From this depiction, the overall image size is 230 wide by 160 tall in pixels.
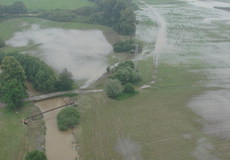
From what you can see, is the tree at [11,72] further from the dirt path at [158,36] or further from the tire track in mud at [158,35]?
the tire track in mud at [158,35]

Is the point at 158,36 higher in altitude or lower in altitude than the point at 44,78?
lower

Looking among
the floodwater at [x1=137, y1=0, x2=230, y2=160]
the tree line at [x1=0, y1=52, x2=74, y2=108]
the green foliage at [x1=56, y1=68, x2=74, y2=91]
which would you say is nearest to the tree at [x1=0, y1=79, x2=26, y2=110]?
the tree line at [x1=0, y1=52, x2=74, y2=108]

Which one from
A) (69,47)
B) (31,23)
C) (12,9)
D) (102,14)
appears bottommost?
(69,47)

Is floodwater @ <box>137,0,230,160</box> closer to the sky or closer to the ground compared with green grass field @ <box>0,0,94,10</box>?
closer to the ground

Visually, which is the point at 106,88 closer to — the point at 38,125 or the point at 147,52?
the point at 38,125

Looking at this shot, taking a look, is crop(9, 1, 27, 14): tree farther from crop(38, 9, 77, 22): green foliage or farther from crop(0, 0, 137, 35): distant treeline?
crop(38, 9, 77, 22): green foliage

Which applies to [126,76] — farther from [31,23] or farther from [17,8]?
[17,8]

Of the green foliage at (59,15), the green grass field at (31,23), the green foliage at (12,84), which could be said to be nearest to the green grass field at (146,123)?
the green foliage at (12,84)

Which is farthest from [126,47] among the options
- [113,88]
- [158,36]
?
[113,88]
